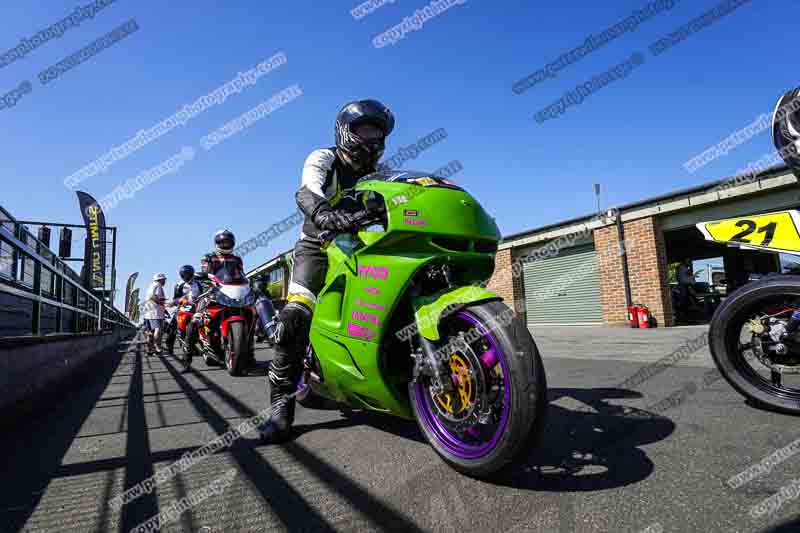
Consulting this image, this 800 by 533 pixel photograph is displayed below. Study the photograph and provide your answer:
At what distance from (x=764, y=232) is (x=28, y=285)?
23.7ft

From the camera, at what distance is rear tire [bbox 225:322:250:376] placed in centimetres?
577

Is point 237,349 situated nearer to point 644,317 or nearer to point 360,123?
point 360,123

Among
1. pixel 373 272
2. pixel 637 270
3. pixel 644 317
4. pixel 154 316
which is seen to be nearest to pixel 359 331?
pixel 373 272

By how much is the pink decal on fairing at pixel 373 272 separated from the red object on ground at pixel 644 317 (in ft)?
38.3

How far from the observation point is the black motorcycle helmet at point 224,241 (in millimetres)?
6969

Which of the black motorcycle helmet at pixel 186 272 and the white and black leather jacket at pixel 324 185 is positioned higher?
the black motorcycle helmet at pixel 186 272

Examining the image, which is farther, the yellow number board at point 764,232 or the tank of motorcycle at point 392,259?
the yellow number board at point 764,232

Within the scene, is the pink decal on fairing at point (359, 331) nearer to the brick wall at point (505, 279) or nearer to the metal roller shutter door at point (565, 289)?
the metal roller shutter door at point (565, 289)

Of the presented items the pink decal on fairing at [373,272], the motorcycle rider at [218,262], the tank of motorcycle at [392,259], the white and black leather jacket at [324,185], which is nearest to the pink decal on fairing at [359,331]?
the tank of motorcycle at [392,259]

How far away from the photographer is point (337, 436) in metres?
2.60

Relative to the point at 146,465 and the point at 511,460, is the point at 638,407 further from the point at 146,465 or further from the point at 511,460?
the point at 146,465

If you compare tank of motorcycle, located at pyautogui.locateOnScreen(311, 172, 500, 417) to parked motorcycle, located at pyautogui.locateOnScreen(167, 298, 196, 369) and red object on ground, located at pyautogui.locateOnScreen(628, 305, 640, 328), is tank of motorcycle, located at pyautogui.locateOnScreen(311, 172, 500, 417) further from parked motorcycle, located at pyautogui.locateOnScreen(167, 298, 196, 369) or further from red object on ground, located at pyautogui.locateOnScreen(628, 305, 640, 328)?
red object on ground, located at pyautogui.locateOnScreen(628, 305, 640, 328)

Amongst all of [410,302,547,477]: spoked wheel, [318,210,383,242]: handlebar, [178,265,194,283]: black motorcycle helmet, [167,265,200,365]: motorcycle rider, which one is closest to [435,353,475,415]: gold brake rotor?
[410,302,547,477]: spoked wheel

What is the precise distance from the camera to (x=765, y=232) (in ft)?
8.80
